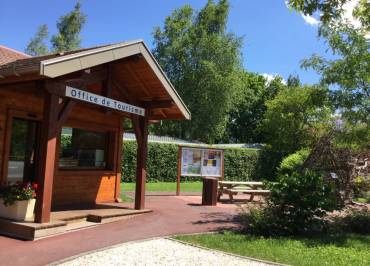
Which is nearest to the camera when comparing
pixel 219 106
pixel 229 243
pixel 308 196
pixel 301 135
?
pixel 229 243

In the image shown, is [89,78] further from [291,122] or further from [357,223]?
[291,122]

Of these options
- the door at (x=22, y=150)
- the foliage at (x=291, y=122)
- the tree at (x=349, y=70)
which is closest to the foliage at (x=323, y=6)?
the tree at (x=349, y=70)

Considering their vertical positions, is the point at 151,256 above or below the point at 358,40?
below

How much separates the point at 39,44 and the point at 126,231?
122ft

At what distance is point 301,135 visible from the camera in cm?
3256

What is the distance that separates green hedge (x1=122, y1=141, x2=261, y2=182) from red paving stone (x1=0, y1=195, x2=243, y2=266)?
8814 millimetres

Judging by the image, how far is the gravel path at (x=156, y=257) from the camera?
23.6 feet

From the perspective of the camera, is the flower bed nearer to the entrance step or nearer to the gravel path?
the entrance step

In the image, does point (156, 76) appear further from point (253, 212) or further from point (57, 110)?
point (253, 212)

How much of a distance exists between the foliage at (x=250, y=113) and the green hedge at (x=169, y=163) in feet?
88.7

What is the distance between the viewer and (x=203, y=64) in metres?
41.5

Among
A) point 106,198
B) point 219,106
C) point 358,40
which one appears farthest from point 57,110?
point 219,106

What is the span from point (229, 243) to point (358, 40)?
6.20m

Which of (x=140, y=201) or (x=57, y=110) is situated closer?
(x=57, y=110)
